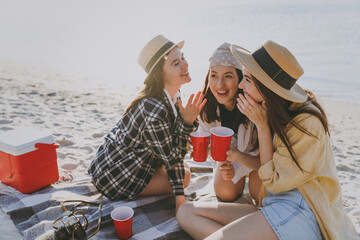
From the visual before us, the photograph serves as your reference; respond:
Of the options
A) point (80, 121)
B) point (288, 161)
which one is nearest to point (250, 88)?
point (288, 161)

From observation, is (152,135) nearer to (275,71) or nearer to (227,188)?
(227,188)

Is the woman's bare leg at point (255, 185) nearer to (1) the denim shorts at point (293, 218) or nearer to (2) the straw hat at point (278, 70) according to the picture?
(1) the denim shorts at point (293, 218)

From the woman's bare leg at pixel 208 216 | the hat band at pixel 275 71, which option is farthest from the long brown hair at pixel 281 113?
the woman's bare leg at pixel 208 216

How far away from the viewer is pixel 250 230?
2.02 m

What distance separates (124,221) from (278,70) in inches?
72.1

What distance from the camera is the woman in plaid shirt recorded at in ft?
9.65

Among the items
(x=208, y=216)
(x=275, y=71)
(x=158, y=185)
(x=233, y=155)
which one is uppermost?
(x=275, y=71)

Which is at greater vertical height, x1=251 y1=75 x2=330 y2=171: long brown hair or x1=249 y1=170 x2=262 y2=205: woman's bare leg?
x1=251 y1=75 x2=330 y2=171: long brown hair

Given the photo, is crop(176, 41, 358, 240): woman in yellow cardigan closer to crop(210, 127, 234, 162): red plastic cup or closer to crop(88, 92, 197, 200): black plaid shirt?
crop(210, 127, 234, 162): red plastic cup

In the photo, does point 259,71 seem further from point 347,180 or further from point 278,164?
point 347,180

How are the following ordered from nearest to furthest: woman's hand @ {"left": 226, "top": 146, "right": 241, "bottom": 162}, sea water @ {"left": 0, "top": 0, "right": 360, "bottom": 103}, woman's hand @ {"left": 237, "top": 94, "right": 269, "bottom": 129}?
woman's hand @ {"left": 237, "top": 94, "right": 269, "bottom": 129}
woman's hand @ {"left": 226, "top": 146, "right": 241, "bottom": 162}
sea water @ {"left": 0, "top": 0, "right": 360, "bottom": 103}

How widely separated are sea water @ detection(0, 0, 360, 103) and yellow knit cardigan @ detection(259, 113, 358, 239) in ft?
8.11

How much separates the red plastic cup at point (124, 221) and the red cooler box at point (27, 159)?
1.25 meters

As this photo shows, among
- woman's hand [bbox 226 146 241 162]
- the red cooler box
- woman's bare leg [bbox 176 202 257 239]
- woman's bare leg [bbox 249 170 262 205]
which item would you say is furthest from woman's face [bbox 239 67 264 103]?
the red cooler box
